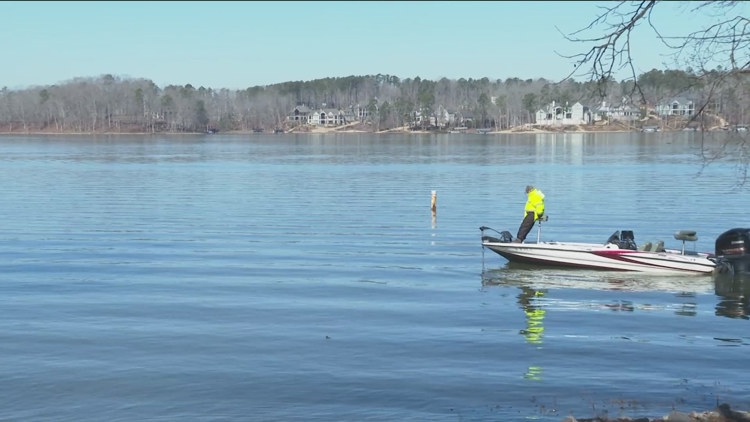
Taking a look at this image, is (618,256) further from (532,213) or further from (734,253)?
(532,213)

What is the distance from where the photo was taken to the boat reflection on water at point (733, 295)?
64.4ft

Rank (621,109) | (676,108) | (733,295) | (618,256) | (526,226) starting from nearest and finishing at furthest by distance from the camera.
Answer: (621,109), (676,108), (733,295), (618,256), (526,226)

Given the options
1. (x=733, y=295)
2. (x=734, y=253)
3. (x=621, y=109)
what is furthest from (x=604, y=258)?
(x=621, y=109)

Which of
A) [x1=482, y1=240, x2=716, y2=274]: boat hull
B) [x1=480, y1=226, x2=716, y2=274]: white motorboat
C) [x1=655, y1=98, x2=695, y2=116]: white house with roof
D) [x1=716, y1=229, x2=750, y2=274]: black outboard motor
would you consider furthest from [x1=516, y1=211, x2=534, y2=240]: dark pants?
[x1=655, y1=98, x2=695, y2=116]: white house with roof

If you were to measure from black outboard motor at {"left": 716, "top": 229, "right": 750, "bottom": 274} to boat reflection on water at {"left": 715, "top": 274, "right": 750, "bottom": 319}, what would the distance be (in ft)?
0.81

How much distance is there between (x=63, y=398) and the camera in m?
13.4

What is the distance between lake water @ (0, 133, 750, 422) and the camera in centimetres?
1316

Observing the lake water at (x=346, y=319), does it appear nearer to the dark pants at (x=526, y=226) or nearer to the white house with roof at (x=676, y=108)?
the white house with roof at (x=676, y=108)

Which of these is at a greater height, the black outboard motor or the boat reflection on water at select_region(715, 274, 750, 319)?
the black outboard motor

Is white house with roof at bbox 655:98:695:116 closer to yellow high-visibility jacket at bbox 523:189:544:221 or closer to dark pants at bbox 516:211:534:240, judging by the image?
dark pants at bbox 516:211:534:240

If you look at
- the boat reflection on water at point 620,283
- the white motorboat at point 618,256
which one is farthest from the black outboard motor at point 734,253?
the white motorboat at point 618,256

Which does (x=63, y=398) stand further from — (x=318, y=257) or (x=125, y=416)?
(x=318, y=257)

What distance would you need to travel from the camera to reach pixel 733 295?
21406 mm

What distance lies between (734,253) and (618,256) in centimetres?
268
